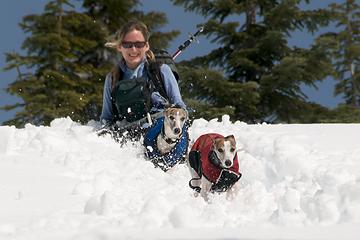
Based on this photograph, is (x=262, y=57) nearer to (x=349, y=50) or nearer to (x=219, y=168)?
(x=349, y=50)

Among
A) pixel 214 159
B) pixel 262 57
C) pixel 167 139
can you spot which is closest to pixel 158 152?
pixel 167 139

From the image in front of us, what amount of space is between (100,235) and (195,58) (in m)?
17.6

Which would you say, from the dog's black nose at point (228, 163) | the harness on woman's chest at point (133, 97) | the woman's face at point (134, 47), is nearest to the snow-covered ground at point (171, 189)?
the dog's black nose at point (228, 163)

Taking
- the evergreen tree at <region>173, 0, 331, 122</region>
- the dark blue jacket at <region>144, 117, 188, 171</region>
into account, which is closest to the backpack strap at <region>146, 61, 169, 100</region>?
the dark blue jacket at <region>144, 117, 188, 171</region>

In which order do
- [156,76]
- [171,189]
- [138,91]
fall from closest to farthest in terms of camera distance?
[171,189] < [138,91] < [156,76]

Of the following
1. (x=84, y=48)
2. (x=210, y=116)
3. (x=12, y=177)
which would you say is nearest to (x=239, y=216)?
(x=12, y=177)

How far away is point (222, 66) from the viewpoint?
1995 cm

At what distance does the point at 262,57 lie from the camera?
739 inches

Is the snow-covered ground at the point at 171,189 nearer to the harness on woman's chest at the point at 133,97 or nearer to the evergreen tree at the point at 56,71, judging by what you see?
the harness on woman's chest at the point at 133,97

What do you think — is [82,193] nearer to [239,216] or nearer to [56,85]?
[239,216]

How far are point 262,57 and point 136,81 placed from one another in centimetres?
1217

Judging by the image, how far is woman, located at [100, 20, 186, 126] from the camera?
7.26 m

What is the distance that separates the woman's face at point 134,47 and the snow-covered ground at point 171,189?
1179 millimetres

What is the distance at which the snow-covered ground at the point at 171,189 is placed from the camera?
2.87 metres
